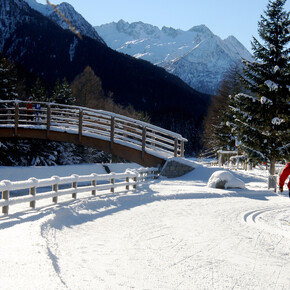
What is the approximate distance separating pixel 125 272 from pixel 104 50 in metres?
123

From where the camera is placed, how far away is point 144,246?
259 inches

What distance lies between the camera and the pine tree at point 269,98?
18.9 metres

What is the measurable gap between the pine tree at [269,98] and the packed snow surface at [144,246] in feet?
24.5

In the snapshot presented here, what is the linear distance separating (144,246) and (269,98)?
1488cm

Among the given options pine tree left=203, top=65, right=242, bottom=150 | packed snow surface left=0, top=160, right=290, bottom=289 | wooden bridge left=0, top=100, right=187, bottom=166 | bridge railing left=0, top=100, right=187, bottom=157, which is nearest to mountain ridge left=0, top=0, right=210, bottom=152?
pine tree left=203, top=65, right=242, bottom=150

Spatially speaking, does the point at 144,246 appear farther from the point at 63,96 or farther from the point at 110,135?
the point at 63,96

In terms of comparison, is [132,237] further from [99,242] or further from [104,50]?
[104,50]

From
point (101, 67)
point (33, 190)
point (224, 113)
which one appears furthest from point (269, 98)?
point (101, 67)

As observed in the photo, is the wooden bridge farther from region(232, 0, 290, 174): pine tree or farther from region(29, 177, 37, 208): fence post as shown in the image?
region(29, 177, 37, 208): fence post

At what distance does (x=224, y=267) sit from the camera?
5.55m

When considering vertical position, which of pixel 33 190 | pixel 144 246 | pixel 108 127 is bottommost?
pixel 144 246

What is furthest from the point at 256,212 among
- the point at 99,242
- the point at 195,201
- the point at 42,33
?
the point at 42,33

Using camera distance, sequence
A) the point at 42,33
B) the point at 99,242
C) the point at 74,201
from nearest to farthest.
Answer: the point at 99,242, the point at 74,201, the point at 42,33

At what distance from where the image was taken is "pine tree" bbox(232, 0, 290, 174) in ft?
62.0
